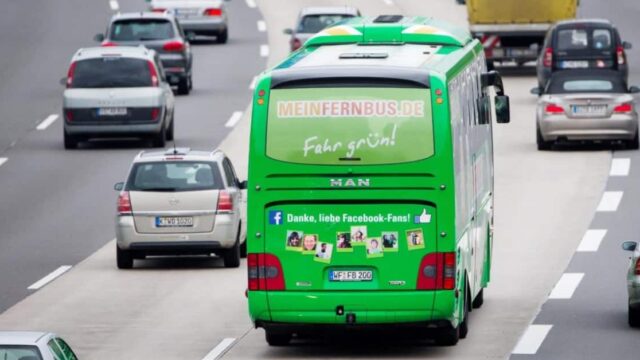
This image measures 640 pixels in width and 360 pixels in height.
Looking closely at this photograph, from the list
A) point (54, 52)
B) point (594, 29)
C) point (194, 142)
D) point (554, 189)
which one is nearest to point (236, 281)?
point (554, 189)

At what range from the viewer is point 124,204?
2908 cm

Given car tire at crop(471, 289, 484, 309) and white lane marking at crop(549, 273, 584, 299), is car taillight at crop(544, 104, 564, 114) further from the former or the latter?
car tire at crop(471, 289, 484, 309)

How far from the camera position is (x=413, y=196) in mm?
20938

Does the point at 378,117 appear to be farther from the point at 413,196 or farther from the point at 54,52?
the point at 54,52

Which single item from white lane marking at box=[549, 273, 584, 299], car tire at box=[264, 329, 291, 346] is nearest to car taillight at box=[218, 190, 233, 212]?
white lane marking at box=[549, 273, 584, 299]

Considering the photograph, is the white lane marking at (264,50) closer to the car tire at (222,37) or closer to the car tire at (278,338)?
the car tire at (222,37)

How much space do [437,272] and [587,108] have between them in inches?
838

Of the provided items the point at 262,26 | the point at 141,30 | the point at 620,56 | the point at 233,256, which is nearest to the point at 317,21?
the point at 141,30

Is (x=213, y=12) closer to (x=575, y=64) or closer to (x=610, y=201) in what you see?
(x=575, y=64)

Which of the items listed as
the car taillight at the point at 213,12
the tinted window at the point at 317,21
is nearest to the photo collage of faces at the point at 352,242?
the tinted window at the point at 317,21

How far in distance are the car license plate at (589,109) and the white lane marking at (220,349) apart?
65.6 feet

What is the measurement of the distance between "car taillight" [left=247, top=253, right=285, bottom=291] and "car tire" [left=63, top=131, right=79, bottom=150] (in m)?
22.5

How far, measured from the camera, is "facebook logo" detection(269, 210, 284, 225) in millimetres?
21078

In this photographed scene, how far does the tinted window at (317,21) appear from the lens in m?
57.3
